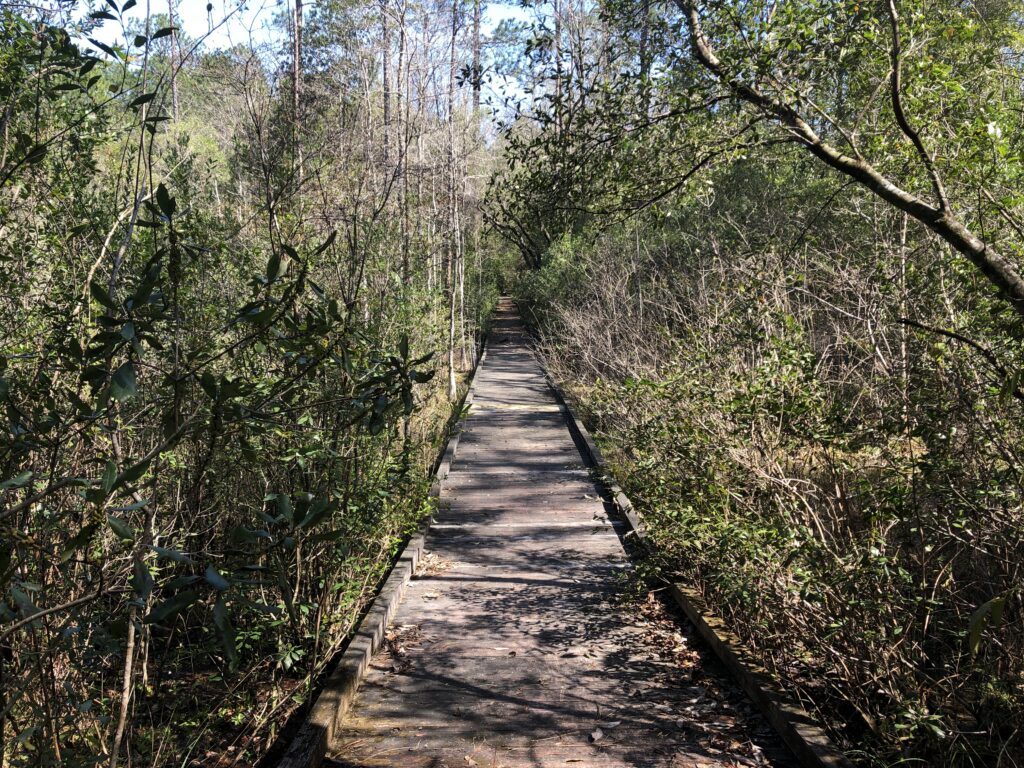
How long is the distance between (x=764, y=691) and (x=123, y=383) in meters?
4.20

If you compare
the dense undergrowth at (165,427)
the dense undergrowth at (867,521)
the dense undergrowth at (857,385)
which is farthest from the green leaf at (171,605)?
the dense undergrowth at (867,521)

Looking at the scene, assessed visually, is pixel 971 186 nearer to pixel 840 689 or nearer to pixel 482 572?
pixel 840 689

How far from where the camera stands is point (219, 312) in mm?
6332

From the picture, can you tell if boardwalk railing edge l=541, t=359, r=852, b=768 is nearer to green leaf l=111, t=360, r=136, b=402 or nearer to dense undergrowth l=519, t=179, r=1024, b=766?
dense undergrowth l=519, t=179, r=1024, b=766

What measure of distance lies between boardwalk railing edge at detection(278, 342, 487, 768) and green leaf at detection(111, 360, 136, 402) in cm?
305

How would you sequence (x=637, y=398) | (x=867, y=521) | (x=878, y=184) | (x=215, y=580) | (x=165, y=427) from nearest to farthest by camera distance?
(x=215, y=580)
(x=165, y=427)
(x=878, y=184)
(x=867, y=521)
(x=637, y=398)

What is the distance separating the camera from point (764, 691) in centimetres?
468

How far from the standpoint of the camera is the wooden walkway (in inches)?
174

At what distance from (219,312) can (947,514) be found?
17.1 ft

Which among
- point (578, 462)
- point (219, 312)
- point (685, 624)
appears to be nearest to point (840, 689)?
point (685, 624)

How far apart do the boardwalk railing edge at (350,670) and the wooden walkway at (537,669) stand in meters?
0.09

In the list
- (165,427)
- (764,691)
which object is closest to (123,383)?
(165,427)

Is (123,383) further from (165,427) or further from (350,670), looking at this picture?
(350,670)

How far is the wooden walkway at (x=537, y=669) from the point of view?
4.42 metres
